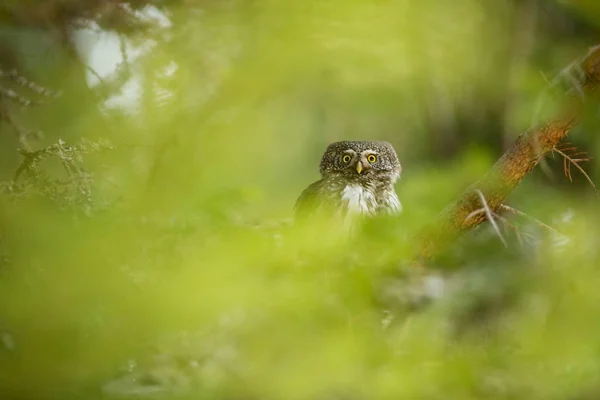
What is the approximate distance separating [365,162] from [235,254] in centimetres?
206

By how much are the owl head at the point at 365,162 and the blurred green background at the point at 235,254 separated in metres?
1.24

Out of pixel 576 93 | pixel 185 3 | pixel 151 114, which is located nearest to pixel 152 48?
pixel 185 3

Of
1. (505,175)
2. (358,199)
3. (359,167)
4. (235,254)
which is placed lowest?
(235,254)

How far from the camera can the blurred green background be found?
718mm

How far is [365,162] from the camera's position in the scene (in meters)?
2.82

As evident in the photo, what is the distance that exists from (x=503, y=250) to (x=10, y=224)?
0.94m

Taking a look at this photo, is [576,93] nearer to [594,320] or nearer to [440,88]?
[594,320]

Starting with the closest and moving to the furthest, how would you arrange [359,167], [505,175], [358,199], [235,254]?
[235,254] → [505,175] → [358,199] → [359,167]

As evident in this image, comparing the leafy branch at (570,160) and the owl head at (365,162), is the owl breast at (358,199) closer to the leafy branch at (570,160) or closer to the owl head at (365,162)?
the owl head at (365,162)

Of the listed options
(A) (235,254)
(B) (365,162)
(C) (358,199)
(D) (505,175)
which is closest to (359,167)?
(B) (365,162)

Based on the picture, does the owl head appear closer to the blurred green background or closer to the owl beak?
the owl beak

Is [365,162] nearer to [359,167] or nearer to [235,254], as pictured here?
[359,167]

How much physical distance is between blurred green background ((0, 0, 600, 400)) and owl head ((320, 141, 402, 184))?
1241mm

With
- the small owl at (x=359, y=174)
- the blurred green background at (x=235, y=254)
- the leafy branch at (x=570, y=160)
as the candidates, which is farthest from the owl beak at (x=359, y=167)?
the blurred green background at (x=235, y=254)
